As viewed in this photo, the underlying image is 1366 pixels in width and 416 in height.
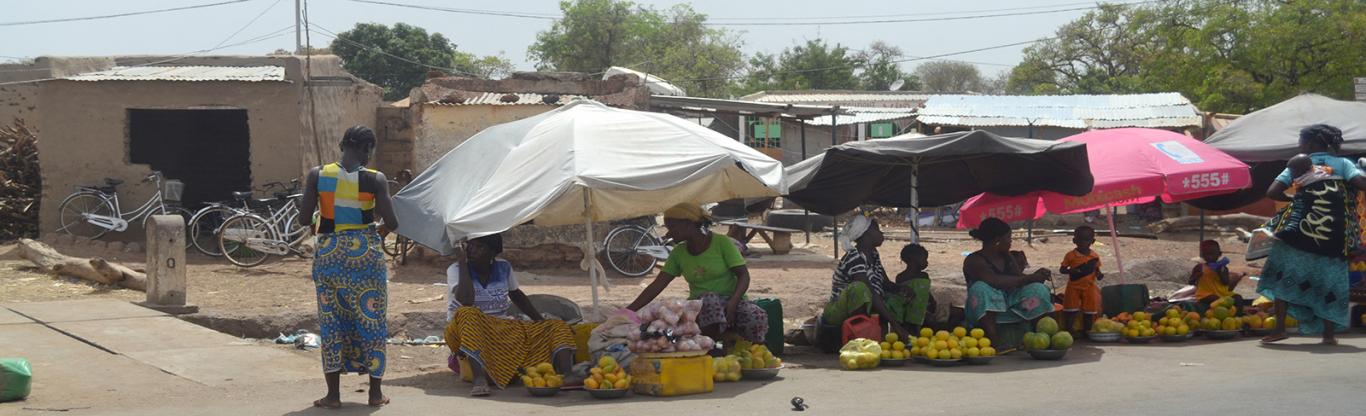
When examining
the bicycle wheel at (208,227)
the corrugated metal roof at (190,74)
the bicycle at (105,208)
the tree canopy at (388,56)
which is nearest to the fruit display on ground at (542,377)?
the bicycle wheel at (208,227)

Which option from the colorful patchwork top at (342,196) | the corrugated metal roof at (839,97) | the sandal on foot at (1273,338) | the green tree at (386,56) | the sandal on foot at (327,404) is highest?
the green tree at (386,56)

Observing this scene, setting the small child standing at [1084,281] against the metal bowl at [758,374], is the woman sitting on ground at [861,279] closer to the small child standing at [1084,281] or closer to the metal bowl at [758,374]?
the metal bowl at [758,374]

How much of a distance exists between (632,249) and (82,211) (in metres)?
7.65

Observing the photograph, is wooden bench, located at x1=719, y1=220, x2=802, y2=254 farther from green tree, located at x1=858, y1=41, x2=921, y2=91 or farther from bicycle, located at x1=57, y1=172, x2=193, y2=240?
green tree, located at x1=858, y1=41, x2=921, y2=91

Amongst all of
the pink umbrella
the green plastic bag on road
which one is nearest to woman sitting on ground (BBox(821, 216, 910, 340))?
the pink umbrella

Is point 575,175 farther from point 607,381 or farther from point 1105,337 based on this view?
point 1105,337

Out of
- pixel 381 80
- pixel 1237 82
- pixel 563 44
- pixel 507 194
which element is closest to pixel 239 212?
pixel 507 194

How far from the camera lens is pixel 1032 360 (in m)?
9.05

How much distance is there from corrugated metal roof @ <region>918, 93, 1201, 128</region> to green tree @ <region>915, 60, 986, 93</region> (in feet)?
147

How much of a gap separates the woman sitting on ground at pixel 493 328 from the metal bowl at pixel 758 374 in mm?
1145

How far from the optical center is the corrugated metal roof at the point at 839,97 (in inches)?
1348

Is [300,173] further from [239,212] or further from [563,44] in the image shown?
[563,44]

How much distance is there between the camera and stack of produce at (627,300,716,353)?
7.61m

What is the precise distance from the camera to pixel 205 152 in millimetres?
17812
